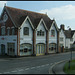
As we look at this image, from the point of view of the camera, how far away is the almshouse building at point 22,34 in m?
29.5

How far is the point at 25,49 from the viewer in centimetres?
3058

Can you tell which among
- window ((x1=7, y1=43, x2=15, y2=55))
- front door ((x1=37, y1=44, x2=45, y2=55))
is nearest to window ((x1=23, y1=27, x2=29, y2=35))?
window ((x1=7, y1=43, x2=15, y2=55))

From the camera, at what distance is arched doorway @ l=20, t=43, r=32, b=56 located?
97.9 feet

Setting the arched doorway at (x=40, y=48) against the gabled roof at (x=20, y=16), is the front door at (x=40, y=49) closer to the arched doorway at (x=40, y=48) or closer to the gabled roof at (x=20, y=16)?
the arched doorway at (x=40, y=48)

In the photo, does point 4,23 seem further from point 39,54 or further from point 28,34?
point 39,54

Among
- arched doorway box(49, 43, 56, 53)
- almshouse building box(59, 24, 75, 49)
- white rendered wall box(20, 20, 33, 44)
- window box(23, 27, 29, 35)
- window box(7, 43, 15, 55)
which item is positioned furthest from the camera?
almshouse building box(59, 24, 75, 49)

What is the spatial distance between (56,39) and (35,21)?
27.6 feet

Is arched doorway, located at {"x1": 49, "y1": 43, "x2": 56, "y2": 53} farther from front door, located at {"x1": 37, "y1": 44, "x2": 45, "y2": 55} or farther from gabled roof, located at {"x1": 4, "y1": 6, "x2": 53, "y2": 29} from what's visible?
gabled roof, located at {"x1": 4, "y1": 6, "x2": 53, "y2": 29}

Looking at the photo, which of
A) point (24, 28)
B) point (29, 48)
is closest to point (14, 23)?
point (24, 28)

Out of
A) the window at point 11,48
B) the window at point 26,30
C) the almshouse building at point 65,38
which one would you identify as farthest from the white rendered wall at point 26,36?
the almshouse building at point 65,38

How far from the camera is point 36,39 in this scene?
32.7 m

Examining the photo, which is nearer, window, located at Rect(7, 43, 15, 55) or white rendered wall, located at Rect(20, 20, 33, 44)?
white rendered wall, located at Rect(20, 20, 33, 44)

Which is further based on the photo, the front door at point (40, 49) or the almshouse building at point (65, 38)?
the almshouse building at point (65, 38)

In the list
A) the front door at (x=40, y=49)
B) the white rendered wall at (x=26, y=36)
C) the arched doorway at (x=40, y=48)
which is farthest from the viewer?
the front door at (x=40, y=49)
